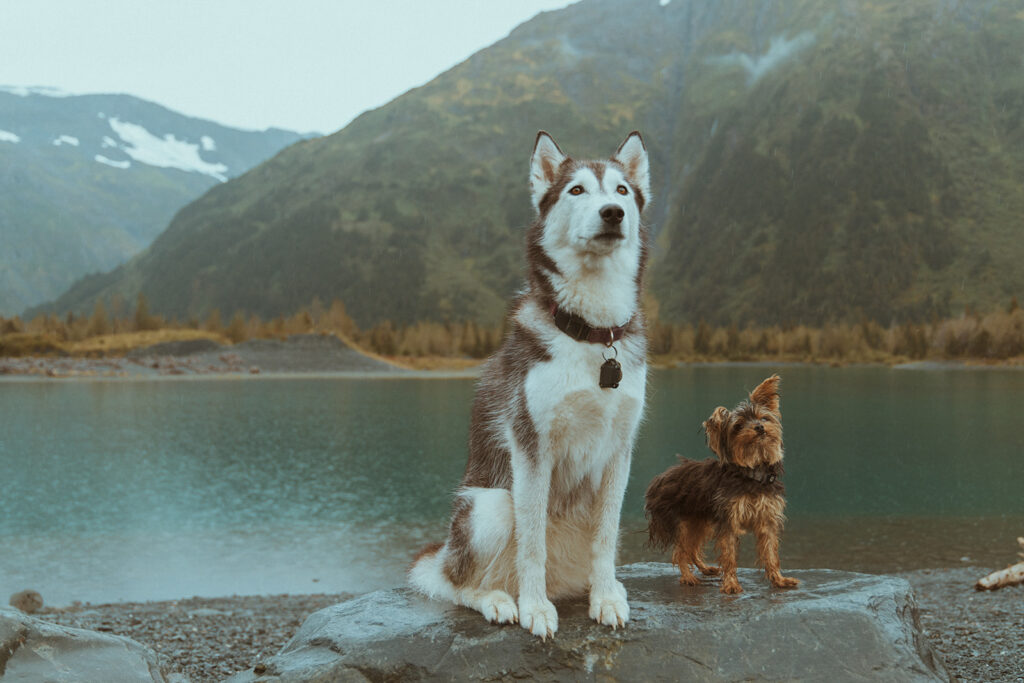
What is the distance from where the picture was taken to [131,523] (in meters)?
19.9

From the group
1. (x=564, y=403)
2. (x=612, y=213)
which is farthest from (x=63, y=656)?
(x=612, y=213)

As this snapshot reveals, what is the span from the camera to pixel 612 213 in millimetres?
4219

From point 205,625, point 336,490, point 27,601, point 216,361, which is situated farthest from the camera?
point 216,361

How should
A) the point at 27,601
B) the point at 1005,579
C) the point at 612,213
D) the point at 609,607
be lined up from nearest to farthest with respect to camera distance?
the point at 612,213, the point at 609,607, the point at 27,601, the point at 1005,579

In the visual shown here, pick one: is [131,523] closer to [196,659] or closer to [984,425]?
[196,659]

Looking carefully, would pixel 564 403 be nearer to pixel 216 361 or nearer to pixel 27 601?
pixel 27 601

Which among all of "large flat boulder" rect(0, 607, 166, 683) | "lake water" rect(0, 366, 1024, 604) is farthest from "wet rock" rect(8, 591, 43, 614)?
"large flat boulder" rect(0, 607, 166, 683)

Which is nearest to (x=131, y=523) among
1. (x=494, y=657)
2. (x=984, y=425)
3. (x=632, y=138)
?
(x=494, y=657)

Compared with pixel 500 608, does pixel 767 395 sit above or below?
above

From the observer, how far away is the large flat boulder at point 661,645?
476cm

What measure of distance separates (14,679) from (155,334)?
→ 319ft

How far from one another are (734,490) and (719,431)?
1.27 feet

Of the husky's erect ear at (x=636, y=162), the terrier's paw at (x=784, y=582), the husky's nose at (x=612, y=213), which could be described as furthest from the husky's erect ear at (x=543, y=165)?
the terrier's paw at (x=784, y=582)

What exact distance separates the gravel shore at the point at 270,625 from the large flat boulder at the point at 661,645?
296cm
